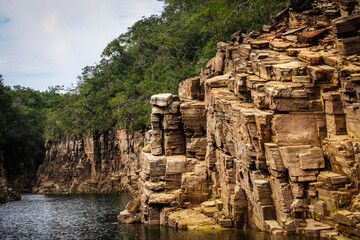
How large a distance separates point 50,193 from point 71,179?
3.74m

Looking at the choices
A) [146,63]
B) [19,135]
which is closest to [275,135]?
[146,63]

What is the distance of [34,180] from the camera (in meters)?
69.6

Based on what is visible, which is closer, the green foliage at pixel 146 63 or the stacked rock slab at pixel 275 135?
the stacked rock slab at pixel 275 135

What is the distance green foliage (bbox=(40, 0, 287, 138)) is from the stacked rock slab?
10.3 meters

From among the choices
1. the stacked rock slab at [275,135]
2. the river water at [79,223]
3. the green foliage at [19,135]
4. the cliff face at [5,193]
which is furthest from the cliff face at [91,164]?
the stacked rock slab at [275,135]

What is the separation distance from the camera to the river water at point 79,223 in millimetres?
23891

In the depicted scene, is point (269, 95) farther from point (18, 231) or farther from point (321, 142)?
point (18, 231)

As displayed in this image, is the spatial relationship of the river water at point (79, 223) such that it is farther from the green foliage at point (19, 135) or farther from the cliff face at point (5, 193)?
the green foliage at point (19, 135)

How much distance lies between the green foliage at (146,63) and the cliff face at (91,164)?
63.6 inches

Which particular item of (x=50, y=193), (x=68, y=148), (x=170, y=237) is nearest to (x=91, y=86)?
(x=68, y=148)

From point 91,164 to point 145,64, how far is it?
16.1 m

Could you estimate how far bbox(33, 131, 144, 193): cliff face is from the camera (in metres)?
54.1

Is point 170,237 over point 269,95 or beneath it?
beneath

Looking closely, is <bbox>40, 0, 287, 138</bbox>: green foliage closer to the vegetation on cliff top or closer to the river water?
the vegetation on cliff top
